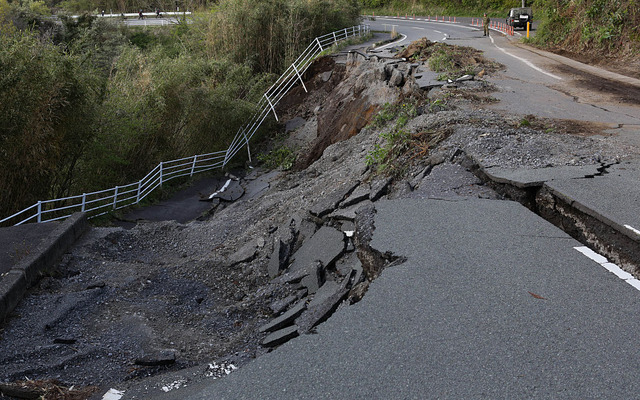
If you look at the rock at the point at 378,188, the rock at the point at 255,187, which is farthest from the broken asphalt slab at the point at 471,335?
the rock at the point at 255,187

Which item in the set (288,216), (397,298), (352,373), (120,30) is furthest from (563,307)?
(120,30)

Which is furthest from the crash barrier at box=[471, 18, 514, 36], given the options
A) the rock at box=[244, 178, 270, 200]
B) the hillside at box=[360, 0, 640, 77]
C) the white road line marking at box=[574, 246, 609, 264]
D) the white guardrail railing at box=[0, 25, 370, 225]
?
the white road line marking at box=[574, 246, 609, 264]

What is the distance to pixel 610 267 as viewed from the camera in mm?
5520

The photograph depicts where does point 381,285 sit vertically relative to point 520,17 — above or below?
below

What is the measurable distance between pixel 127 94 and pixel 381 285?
46.9 ft

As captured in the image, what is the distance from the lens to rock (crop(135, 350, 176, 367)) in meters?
5.75

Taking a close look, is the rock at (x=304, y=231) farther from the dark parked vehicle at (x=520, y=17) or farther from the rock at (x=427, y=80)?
the dark parked vehicle at (x=520, y=17)

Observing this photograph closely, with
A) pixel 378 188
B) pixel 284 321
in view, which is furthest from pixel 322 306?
pixel 378 188

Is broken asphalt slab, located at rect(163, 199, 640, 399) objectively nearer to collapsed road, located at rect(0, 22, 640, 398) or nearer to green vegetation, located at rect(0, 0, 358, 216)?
collapsed road, located at rect(0, 22, 640, 398)

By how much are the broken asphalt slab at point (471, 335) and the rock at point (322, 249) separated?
1304 millimetres

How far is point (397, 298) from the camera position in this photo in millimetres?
5090

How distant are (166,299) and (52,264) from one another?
2221 mm

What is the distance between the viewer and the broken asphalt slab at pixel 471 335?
391 cm

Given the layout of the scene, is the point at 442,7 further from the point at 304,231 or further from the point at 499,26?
the point at 304,231
